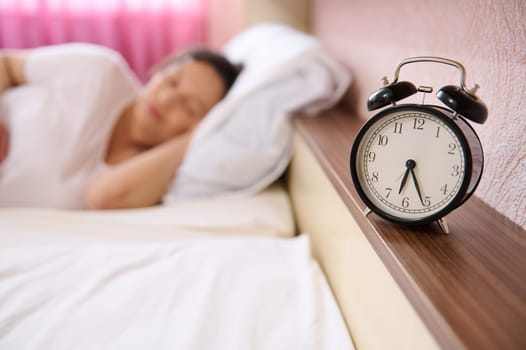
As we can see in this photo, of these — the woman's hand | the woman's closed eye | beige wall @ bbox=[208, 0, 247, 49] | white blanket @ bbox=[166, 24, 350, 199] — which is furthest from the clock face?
beige wall @ bbox=[208, 0, 247, 49]

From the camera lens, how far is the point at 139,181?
1251mm

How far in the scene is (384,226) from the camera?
1.90ft

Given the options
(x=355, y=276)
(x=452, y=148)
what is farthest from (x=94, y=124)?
(x=452, y=148)

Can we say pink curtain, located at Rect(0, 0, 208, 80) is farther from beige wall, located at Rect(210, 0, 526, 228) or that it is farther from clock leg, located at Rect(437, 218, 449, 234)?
clock leg, located at Rect(437, 218, 449, 234)

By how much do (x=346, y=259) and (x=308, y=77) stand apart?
0.66 m

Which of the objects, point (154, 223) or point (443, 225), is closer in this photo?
point (443, 225)

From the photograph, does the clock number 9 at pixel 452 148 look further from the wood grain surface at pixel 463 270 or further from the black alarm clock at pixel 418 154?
the wood grain surface at pixel 463 270

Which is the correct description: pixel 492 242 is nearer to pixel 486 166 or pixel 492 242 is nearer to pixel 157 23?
pixel 486 166

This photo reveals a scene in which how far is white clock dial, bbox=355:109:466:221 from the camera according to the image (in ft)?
1.74

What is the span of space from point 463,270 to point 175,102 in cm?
114

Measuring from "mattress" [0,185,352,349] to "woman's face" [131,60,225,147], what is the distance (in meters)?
0.60

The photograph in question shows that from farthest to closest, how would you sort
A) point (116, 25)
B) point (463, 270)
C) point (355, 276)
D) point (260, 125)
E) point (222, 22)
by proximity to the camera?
1. point (222, 22)
2. point (116, 25)
3. point (260, 125)
4. point (355, 276)
5. point (463, 270)

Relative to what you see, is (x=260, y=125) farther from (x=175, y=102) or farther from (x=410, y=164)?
(x=410, y=164)

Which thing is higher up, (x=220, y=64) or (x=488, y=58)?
(x=488, y=58)
